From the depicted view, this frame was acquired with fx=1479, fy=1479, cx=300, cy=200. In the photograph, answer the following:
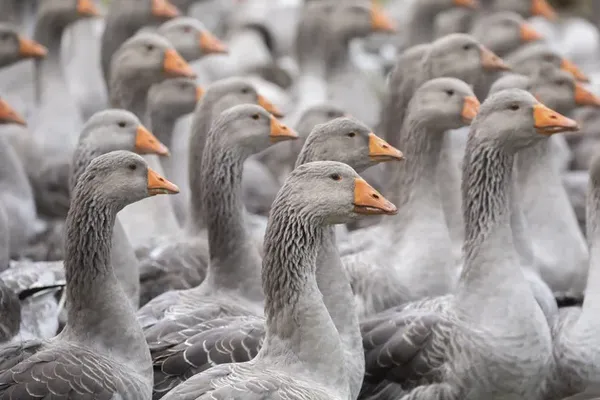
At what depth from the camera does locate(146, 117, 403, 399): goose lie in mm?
8758

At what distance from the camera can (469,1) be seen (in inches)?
679

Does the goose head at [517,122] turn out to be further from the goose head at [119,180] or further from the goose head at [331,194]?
the goose head at [119,180]

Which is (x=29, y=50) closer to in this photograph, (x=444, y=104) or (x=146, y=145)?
(x=146, y=145)

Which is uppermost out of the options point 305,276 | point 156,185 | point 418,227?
point 156,185

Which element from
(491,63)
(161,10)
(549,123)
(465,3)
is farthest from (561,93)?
(161,10)

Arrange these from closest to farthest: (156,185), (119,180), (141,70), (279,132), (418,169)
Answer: (119,180) < (156,185) < (279,132) < (418,169) < (141,70)

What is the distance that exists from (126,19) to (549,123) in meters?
7.14

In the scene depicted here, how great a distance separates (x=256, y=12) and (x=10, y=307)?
48.5 ft

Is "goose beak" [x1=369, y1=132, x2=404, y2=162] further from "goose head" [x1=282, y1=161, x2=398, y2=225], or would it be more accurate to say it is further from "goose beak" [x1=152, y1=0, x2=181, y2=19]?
"goose beak" [x1=152, y1=0, x2=181, y2=19]

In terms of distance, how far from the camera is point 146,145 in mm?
10945

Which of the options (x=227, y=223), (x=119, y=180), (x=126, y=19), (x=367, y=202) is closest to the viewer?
(x=367, y=202)

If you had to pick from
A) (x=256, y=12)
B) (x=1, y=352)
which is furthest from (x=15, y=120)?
(x=256, y=12)

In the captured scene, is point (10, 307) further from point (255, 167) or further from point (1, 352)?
point (255, 167)

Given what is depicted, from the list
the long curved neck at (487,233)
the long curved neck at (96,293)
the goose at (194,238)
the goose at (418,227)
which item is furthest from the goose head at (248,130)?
the long curved neck at (96,293)
